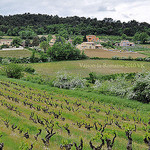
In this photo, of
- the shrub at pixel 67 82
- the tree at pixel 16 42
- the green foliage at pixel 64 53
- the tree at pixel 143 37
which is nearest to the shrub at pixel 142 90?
the shrub at pixel 67 82

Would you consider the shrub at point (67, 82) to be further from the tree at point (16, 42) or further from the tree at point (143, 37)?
the tree at point (143, 37)

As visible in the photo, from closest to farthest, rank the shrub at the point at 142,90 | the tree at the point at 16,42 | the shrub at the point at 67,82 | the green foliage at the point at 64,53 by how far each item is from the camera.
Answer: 1. the shrub at the point at 142,90
2. the shrub at the point at 67,82
3. the green foliage at the point at 64,53
4. the tree at the point at 16,42

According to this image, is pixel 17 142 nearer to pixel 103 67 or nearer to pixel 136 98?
pixel 136 98

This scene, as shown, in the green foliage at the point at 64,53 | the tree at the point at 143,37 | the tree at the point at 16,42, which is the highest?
the tree at the point at 143,37

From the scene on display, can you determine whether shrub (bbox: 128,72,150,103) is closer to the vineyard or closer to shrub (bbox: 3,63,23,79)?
the vineyard

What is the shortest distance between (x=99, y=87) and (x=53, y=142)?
17.9m

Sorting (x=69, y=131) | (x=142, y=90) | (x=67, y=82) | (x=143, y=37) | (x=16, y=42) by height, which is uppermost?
(x=143, y=37)

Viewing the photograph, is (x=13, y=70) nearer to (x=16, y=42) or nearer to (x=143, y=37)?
(x=16, y=42)

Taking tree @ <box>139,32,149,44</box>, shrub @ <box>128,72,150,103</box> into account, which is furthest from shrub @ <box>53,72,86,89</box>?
tree @ <box>139,32,149,44</box>

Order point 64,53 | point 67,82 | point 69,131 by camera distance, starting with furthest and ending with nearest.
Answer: point 64,53
point 67,82
point 69,131

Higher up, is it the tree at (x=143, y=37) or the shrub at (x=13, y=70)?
the tree at (x=143, y=37)

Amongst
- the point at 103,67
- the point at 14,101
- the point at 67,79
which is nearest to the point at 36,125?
the point at 14,101

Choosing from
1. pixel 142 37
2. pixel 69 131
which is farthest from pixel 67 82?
pixel 142 37

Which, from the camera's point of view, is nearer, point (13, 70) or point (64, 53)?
point (13, 70)
